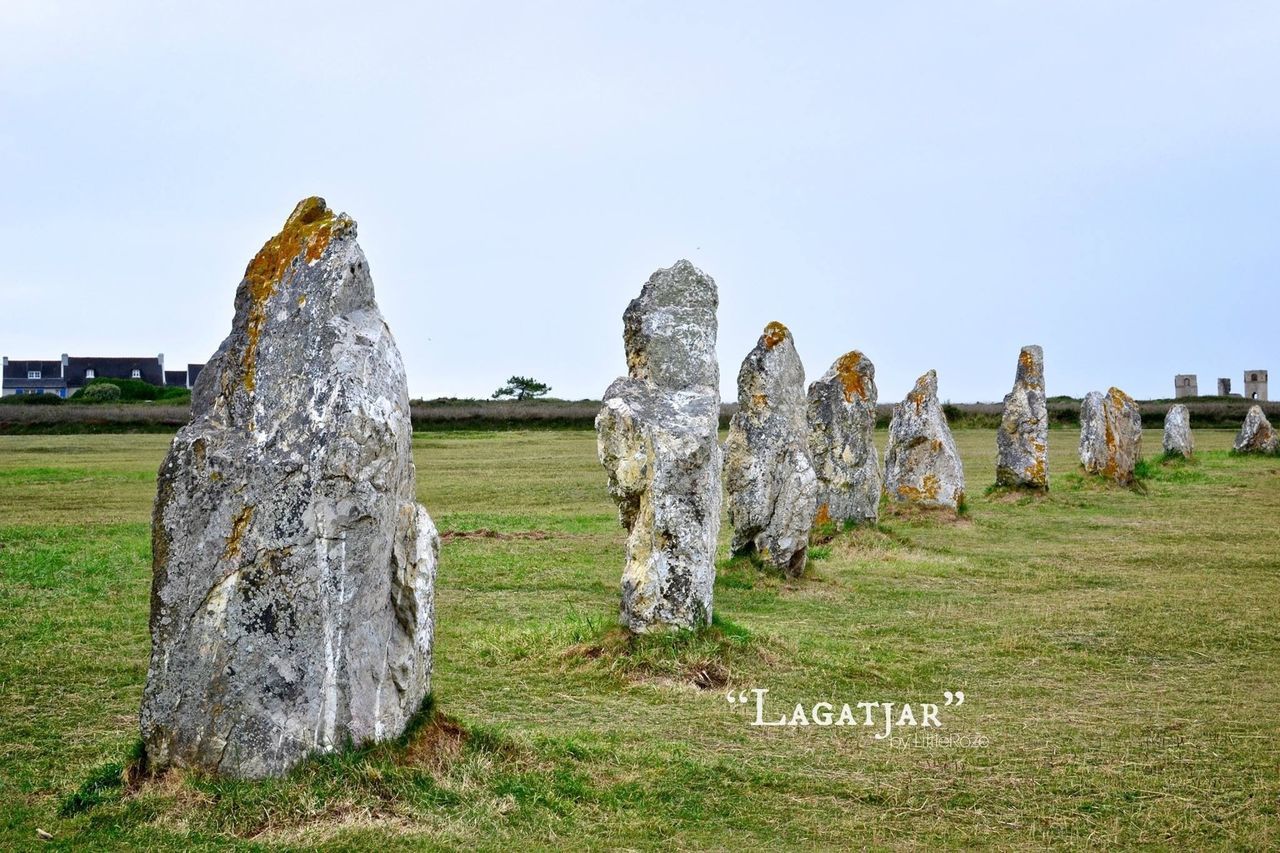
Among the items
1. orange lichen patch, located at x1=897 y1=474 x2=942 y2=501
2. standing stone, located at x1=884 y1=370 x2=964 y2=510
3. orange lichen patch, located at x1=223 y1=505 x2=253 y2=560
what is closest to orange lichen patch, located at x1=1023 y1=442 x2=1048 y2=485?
standing stone, located at x1=884 y1=370 x2=964 y2=510

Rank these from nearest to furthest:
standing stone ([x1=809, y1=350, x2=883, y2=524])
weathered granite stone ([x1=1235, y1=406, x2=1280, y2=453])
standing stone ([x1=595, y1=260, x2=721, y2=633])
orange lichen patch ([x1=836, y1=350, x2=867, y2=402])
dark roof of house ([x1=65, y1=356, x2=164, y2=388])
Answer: standing stone ([x1=595, y1=260, x2=721, y2=633])
standing stone ([x1=809, y1=350, x2=883, y2=524])
orange lichen patch ([x1=836, y1=350, x2=867, y2=402])
weathered granite stone ([x1=1235, y1=406, x2=1280, y2=453])
dark roof of house ([x1=65, y1=356, x2=164, y2=388])

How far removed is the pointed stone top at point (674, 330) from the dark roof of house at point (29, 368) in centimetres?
8022

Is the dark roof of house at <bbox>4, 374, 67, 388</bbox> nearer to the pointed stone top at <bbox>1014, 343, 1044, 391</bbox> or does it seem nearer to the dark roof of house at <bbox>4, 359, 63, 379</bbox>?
the dark roof of house at <bbox>4, 359, 63, 379</bbox>

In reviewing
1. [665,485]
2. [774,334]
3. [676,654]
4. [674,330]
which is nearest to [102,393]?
[774,334]

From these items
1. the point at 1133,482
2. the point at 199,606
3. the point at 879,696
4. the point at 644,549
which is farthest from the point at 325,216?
the point at 1133,482

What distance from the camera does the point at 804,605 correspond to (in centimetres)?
1396

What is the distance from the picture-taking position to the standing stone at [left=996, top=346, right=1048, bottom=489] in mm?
25172

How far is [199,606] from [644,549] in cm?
493

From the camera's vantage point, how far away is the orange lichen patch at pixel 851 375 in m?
20.3

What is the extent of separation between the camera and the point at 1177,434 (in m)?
32.4

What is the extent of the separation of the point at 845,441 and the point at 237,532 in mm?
14478

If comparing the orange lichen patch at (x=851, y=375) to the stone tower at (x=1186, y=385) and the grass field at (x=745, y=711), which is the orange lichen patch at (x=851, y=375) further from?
the stone tower at (x=1186, y=385)

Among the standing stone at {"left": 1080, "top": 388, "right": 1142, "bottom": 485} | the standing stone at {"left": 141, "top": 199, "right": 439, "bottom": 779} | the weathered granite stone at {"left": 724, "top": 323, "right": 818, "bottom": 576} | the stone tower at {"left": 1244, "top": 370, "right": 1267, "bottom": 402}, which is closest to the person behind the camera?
the standing stone at {"left": 141, "top": 199, "right": 439, "bottom": 779}

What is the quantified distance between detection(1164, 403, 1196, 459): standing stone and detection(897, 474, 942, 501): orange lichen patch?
13730mm
